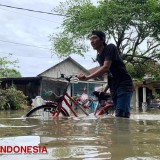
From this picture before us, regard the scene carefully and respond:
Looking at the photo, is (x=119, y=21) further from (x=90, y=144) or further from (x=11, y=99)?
(x=90, y=144)

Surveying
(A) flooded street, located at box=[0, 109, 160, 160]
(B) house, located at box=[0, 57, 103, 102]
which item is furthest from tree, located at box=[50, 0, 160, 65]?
(A) flooded street, located at box=[0, 109, 160, 160]

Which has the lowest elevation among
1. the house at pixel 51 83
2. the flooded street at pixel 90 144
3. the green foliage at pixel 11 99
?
the flooded street at pixel 90 144

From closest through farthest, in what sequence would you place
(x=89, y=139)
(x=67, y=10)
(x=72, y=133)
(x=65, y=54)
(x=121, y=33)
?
(x=89, y=139), (x=72, y=133), (x=121, y=33), (x=67, y=10), (x=65, y=54)

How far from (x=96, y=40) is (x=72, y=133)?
5.79 ft

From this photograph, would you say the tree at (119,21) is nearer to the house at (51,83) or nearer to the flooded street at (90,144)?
the house at (51,83)

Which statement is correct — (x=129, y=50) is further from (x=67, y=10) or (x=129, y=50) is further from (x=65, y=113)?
(x=65, y=113)

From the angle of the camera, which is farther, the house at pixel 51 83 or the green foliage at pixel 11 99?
the green foliage at pixel 11 99

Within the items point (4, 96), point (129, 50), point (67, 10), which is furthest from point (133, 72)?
point (4, 96)

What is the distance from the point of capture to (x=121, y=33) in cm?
2642

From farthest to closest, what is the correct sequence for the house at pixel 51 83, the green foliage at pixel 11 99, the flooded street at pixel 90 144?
the green foliage at pixel 11 99 → the house at pixel 51 83 → the flooded street at pixel 90 144

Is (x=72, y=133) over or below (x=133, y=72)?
below

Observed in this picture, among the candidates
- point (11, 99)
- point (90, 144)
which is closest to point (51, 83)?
point (90, 144)

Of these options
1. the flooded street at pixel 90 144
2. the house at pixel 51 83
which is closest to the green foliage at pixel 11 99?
→ the house at pixel 51 83

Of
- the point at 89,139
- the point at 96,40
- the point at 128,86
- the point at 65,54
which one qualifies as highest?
the point at 65,54
